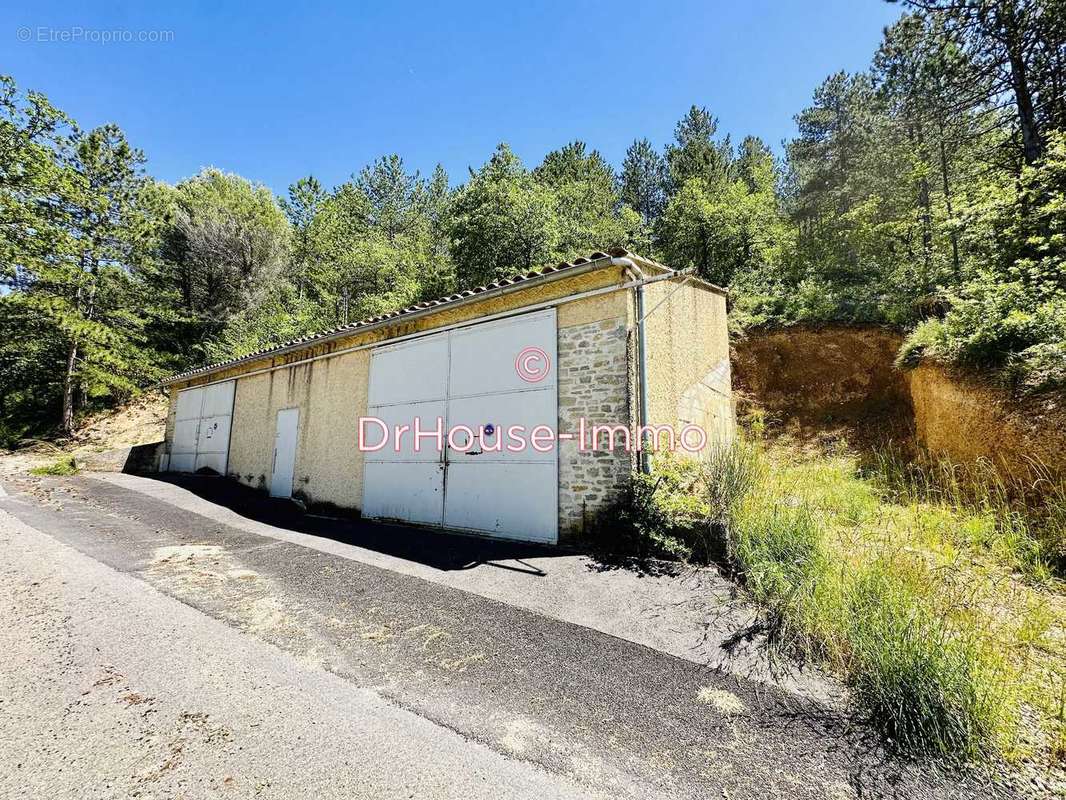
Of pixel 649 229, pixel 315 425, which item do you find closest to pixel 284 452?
pixel 315 425

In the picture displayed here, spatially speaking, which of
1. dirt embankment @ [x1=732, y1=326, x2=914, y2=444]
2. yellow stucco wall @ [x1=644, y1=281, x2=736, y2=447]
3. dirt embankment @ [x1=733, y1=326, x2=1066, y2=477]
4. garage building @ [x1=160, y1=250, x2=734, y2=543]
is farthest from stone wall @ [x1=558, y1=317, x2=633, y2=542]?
dirt embankment @ [x1=732, y1=326, x2=914, y2=444]

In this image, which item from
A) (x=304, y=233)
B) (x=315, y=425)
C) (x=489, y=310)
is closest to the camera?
(x=489, y=310)

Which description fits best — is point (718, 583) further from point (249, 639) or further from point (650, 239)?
point (650, 239)

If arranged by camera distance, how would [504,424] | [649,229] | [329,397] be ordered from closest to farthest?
[504,424] < [329,397] < [649,229]

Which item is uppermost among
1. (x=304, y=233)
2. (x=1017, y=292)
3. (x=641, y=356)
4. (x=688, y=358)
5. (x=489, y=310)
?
(x=304, y=233)

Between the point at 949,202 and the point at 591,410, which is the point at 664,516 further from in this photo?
the point at 949,202

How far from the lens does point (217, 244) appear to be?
21.9 meters

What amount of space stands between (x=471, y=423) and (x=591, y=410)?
2.10m

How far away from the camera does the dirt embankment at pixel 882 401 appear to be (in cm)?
652

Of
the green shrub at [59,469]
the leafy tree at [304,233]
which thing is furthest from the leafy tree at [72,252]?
the leafy tree at [304,233]

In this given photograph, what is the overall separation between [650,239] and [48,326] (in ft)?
86.0

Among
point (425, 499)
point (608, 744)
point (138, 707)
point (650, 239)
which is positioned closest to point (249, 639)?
point (138, 707)

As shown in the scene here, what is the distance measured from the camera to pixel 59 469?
44.1 feet

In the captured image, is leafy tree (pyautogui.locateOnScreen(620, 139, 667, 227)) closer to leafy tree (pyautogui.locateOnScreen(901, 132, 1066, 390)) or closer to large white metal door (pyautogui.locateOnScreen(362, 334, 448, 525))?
leafy tree (pyautogui.locateOnScreen(901, 132, 1066, 390))
